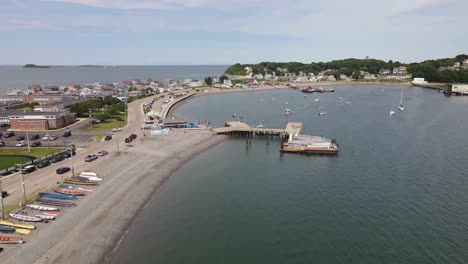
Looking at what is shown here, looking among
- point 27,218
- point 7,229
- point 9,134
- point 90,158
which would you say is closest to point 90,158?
point 90,158

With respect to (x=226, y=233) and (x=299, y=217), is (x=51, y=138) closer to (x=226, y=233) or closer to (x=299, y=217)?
(x=226, y=233)

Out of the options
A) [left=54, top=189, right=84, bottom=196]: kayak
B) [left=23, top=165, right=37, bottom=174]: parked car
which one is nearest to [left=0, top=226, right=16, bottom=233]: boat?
[left=54, top=189, right=84, bottom=196]: kayak

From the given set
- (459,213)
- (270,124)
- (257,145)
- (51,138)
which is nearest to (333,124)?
(270,124)

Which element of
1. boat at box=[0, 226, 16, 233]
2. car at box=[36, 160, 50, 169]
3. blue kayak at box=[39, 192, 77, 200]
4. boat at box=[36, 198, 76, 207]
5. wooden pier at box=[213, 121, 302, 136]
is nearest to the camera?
boat at box=[0, 226, 16, 233]

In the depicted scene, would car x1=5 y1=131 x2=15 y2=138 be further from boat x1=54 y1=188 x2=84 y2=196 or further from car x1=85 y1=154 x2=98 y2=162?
boat x1=54 y1=188 x2=84 y2=196

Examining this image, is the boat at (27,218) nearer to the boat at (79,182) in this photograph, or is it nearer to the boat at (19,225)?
the boat at (19,225)

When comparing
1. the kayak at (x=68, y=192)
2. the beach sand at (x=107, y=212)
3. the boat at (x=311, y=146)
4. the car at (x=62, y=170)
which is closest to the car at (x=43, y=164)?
the car at (x=62, y=170)
